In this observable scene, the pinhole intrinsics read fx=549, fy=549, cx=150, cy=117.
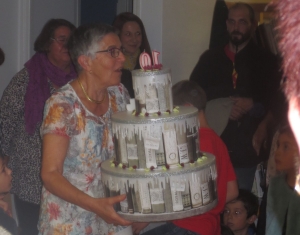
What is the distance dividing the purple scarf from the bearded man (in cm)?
103

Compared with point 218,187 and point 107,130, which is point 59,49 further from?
point 218,187

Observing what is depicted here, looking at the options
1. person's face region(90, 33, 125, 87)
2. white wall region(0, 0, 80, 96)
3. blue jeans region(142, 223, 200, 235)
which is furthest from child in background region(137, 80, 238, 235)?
white wall region(0, 0, 80, 96)

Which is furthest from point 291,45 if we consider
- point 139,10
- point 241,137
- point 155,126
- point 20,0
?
point 20,0

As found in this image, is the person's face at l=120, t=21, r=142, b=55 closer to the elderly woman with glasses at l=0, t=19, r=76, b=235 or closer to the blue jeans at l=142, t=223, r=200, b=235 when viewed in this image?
the elderly woman with glasses at l=0, t=19, r=76, b=235

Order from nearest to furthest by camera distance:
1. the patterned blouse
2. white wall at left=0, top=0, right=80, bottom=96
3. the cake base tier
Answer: the cake base tier < the patterned blouse < white wall at left=0, top=0, right=80, bottom=96

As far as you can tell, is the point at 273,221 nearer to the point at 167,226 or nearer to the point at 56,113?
the point at 167,226

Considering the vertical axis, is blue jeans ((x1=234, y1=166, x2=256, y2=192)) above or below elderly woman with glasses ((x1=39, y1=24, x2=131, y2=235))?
below

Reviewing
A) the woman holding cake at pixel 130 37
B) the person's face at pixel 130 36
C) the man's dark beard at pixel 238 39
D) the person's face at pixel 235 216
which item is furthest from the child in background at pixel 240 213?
the person's face at pixel 130 36

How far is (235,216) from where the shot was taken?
355 centimetres

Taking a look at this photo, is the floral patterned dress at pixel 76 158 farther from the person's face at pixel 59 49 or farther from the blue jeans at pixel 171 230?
the person's face at pixel 59 49

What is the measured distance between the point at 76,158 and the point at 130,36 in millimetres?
1747

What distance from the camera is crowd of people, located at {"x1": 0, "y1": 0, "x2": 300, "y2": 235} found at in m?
2.10

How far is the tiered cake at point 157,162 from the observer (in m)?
1.93

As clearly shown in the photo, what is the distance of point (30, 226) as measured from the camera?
9.98 feet
